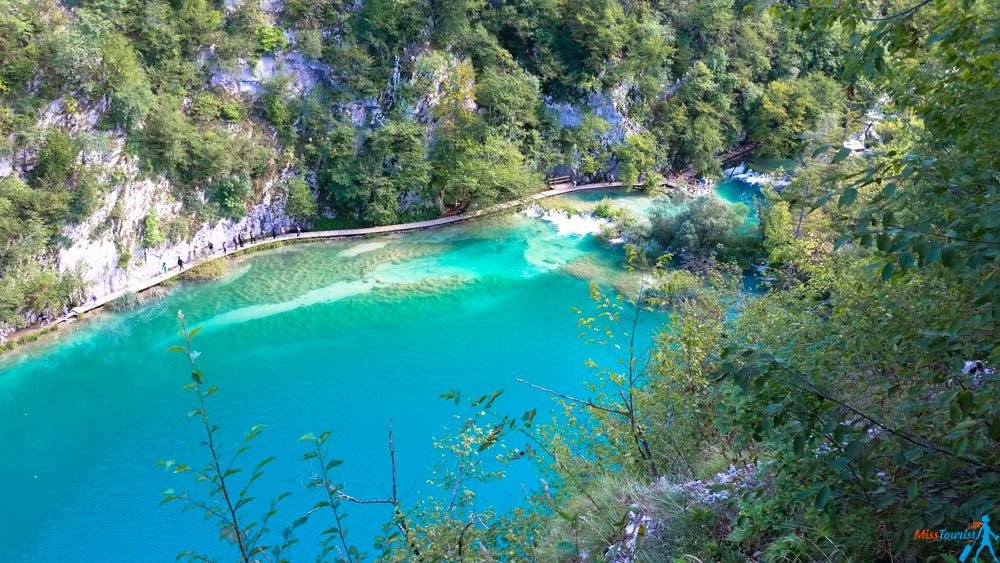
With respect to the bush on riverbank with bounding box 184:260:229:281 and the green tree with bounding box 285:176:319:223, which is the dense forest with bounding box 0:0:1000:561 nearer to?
the green tree with bounding box 285:176:319:223

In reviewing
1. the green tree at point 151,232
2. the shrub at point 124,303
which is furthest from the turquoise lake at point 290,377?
the green tree at point 151,232

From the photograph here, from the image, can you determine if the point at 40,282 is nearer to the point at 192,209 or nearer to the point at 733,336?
the point at 192,209

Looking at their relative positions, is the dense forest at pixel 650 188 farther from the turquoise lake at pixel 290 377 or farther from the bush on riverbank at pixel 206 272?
the bush on riverbank at pixel 206 272

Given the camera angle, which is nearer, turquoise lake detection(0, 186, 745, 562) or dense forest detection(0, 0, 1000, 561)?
dense forest detection(0, 0, 1000, 561)

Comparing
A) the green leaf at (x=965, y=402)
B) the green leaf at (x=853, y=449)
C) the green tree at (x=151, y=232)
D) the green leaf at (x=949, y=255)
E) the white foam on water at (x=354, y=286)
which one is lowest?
the white foam on water at (x=354, y=286)

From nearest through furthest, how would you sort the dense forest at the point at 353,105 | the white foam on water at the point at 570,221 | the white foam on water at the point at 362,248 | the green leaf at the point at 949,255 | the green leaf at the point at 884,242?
the green leaf at the point at 949,255, the green leaf at the point at 884,242, the dense forest at the point at 353,105, the white foam on water at the point at 362,248, the white foam on water at the point at 570,221

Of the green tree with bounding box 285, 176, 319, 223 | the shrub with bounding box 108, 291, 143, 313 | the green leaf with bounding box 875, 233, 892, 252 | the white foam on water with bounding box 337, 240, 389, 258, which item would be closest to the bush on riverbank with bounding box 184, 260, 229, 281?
the shrub with bounding box 108, 291, 143, 313

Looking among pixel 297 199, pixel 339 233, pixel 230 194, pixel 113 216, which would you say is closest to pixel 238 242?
pixel 230 194

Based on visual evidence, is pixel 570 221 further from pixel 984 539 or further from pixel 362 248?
pixel 984 539
